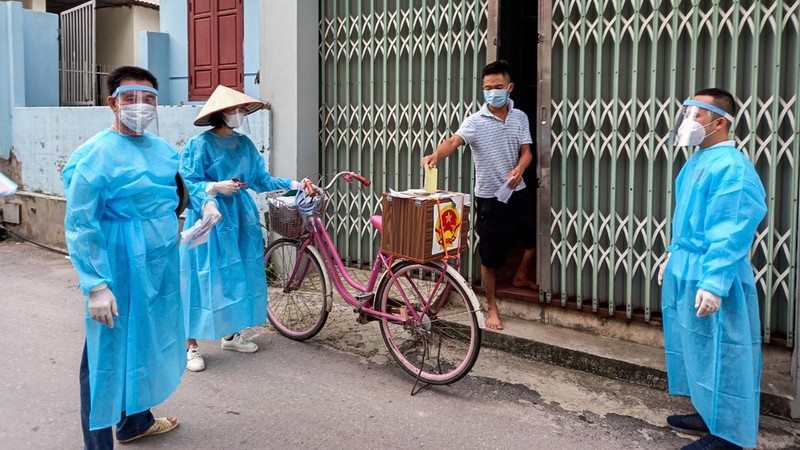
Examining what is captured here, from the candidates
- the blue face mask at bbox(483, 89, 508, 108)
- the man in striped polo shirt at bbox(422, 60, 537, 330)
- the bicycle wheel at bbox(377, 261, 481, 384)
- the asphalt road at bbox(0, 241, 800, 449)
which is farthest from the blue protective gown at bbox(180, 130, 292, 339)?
the blue face mask at bbox(483, 89, 508, 108)

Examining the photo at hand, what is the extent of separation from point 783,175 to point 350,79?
362 centimetres

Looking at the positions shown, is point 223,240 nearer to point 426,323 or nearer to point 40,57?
point 426,323

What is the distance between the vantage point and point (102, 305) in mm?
2959

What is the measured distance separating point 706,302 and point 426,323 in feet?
5.54

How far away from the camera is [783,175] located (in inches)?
160

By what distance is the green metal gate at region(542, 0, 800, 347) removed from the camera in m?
4.02

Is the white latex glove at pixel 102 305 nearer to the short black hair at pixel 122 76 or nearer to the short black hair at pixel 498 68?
the short black hair at pixel 122 76

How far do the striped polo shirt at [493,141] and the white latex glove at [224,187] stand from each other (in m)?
1.64

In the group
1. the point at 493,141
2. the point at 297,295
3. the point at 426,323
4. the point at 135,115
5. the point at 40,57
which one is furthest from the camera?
the point at 40,57

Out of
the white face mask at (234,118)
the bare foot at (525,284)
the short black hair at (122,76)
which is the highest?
the short black hair at (122,76)

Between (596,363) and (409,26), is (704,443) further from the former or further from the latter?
(409,26)

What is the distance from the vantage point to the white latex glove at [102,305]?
116 inches

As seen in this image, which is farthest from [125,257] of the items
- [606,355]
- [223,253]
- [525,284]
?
[525,284]

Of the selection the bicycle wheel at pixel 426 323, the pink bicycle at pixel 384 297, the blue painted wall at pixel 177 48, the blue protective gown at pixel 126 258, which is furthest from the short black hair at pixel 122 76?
the blue painted wall at pixel 177 48
